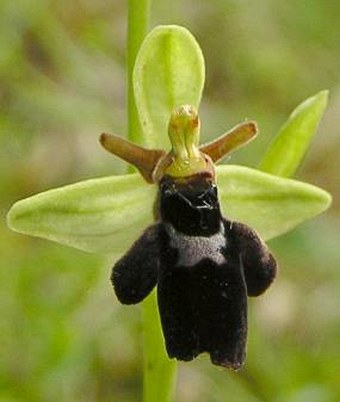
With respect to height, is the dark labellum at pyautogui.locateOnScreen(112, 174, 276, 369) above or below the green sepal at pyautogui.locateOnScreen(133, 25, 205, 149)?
below

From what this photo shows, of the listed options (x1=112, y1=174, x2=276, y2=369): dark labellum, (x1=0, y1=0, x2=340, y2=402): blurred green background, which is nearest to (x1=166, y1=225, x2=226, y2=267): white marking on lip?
(x1=112, y1=174, x2=276, y2=369): dark labellum

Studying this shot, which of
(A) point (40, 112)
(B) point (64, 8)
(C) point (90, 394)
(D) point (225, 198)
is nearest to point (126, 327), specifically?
(C) point (90, 394)

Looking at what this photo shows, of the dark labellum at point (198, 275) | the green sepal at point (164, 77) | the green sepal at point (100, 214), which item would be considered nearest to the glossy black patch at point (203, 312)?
the dark labellum at point (198, 275)

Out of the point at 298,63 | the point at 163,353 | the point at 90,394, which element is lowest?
the point at 90,394

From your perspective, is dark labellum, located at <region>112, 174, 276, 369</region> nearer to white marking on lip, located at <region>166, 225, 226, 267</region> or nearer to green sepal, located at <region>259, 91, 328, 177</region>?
white marking on lip, located at <region>166, 225, 226, 267</region>

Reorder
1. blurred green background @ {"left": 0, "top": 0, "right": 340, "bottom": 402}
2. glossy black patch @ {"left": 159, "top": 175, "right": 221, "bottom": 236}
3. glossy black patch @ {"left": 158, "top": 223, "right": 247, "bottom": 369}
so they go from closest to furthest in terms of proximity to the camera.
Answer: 1. glossy black patch @ {"left": 158, "top": 223, "right": 247, "bottom": 369}
2. glossy black patch @ {"left": 159, "top": 175, "right": 221, "bottom": 236}
3. blurred green background @ {"left": 0, "top": 0, "right": 340, "bottom": 402}

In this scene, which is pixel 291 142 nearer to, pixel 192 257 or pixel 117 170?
pixel 192 257

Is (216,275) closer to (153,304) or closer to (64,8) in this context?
(153,304)

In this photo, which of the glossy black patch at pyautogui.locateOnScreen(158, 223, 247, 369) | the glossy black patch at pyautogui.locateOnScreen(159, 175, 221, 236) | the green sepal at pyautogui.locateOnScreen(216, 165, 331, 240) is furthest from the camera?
the green sepal at pyautogui.locateOnScreen(216, 165, 331, 240)
